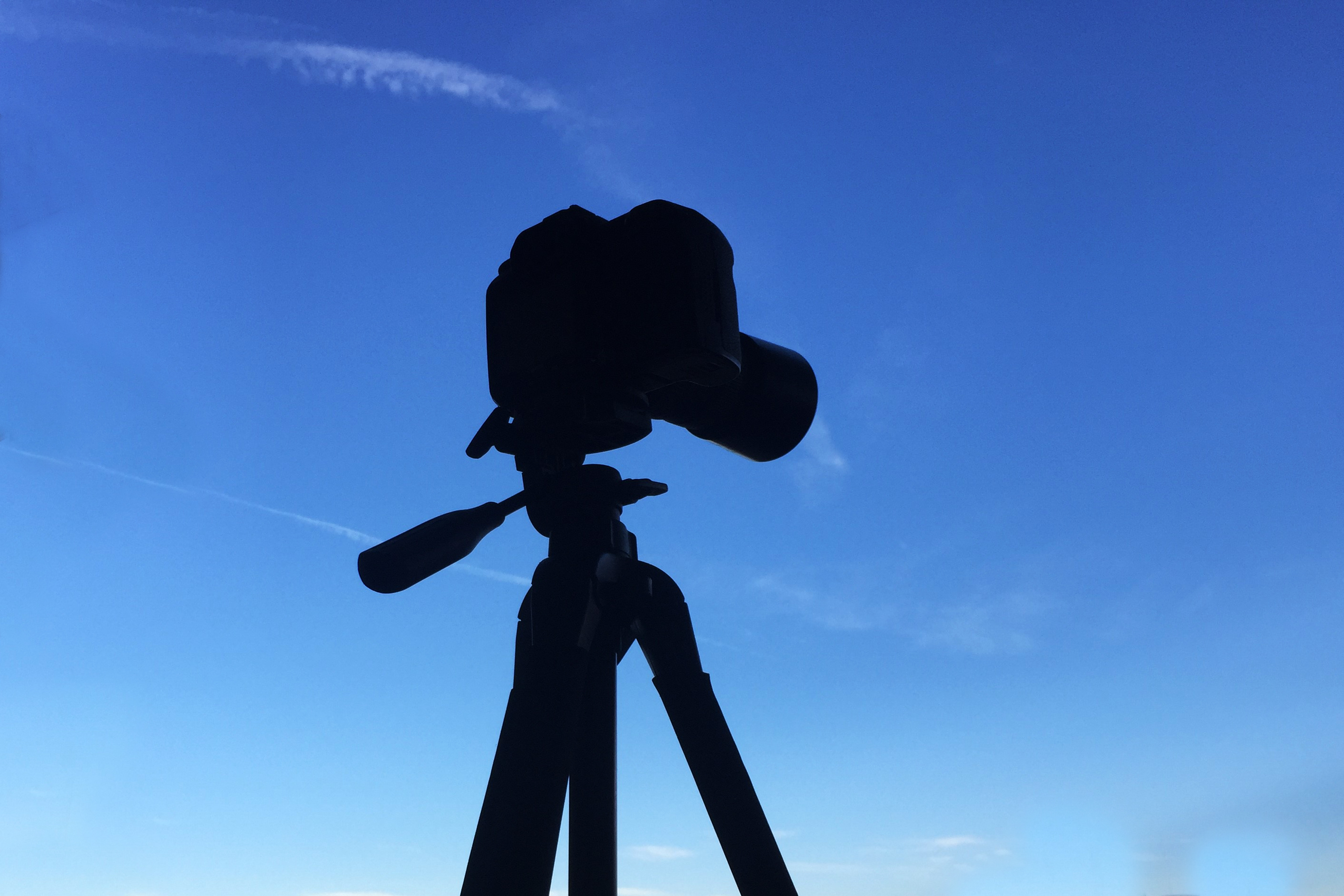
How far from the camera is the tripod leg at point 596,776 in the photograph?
151 centimetres

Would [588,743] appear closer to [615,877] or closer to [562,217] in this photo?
[615,877]

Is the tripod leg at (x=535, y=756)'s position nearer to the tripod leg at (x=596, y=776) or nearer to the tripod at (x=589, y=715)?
the tripod at (x=589, y=715)

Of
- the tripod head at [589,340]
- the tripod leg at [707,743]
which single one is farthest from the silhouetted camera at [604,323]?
the tripod leg at [707,743]

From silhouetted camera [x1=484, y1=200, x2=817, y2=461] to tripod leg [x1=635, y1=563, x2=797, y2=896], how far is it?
11.9 inches

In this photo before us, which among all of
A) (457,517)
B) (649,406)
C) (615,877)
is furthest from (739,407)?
(615,877)

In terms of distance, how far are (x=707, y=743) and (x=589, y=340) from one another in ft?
2.24

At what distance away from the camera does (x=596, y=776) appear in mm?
1533

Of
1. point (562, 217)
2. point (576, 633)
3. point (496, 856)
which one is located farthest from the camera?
point (562, 217)

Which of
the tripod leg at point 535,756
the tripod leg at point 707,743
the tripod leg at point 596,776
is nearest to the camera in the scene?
the tripod leg at point 535,756

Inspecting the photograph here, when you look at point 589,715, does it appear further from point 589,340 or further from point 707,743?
point 589,340

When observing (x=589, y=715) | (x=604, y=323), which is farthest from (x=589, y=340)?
(x=589, y=715)

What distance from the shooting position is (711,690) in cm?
152

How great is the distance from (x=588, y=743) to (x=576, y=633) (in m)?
0.24

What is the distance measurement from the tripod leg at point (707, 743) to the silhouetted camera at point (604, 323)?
0.30m
